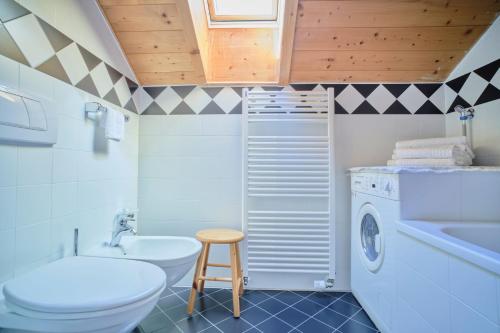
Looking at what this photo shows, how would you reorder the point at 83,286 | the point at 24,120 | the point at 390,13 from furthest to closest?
1. the point at 390,13
2. the point at 24,120
3. the point at 83,286

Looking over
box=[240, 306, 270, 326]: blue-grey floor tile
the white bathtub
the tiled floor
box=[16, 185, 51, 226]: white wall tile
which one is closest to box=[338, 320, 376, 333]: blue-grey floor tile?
the tiled floor

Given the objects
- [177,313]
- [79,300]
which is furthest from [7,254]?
[177,313]

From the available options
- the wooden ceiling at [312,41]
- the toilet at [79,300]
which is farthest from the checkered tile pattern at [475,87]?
the toilet at [79,300]

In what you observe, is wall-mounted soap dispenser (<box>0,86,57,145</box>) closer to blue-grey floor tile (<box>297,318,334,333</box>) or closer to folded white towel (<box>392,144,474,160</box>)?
blue-grey floor tile (<box>297,318,334,333</box>)

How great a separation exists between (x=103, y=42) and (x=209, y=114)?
823 millimetres

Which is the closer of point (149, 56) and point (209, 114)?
point (149, 56)

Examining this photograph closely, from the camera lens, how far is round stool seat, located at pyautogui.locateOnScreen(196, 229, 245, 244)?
167 centimetres

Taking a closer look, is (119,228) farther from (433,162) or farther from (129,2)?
(433,162)

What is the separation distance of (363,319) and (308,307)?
0.34 metres

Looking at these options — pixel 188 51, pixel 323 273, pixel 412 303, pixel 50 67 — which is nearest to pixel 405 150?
pixel 412 303

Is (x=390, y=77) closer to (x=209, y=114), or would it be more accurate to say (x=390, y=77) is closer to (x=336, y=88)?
(x=336, y=88)

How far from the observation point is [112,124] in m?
1.54

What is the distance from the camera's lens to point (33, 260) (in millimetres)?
1125

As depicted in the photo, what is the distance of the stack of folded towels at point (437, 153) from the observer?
145cm
